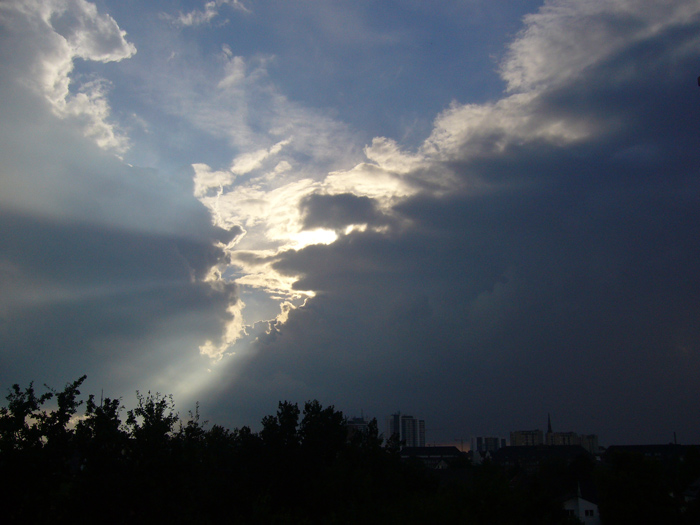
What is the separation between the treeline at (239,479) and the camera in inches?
950

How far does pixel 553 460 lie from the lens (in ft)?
328

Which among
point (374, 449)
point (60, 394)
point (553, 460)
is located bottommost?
point (553, 460)

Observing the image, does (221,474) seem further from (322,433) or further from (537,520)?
(537,520)

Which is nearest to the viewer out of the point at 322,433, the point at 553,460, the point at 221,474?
the point at 221,474

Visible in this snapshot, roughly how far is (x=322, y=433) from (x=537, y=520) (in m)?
19.7

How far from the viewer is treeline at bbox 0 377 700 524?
2412 cm

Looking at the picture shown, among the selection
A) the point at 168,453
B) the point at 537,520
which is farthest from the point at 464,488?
the point at 168,453

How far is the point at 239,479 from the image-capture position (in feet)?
145

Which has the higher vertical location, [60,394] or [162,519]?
[60,394]

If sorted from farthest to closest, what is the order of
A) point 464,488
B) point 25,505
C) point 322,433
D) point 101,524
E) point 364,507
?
point 322,433, point 464,488, point 364,507, point 25,505, point 101,524

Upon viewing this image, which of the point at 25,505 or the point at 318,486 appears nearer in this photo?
the point at 25,505

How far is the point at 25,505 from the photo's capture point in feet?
80.4

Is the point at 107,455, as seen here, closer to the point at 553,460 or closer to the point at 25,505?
the point at 25,505

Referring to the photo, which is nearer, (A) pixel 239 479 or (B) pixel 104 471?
(B) pixel 104 471
